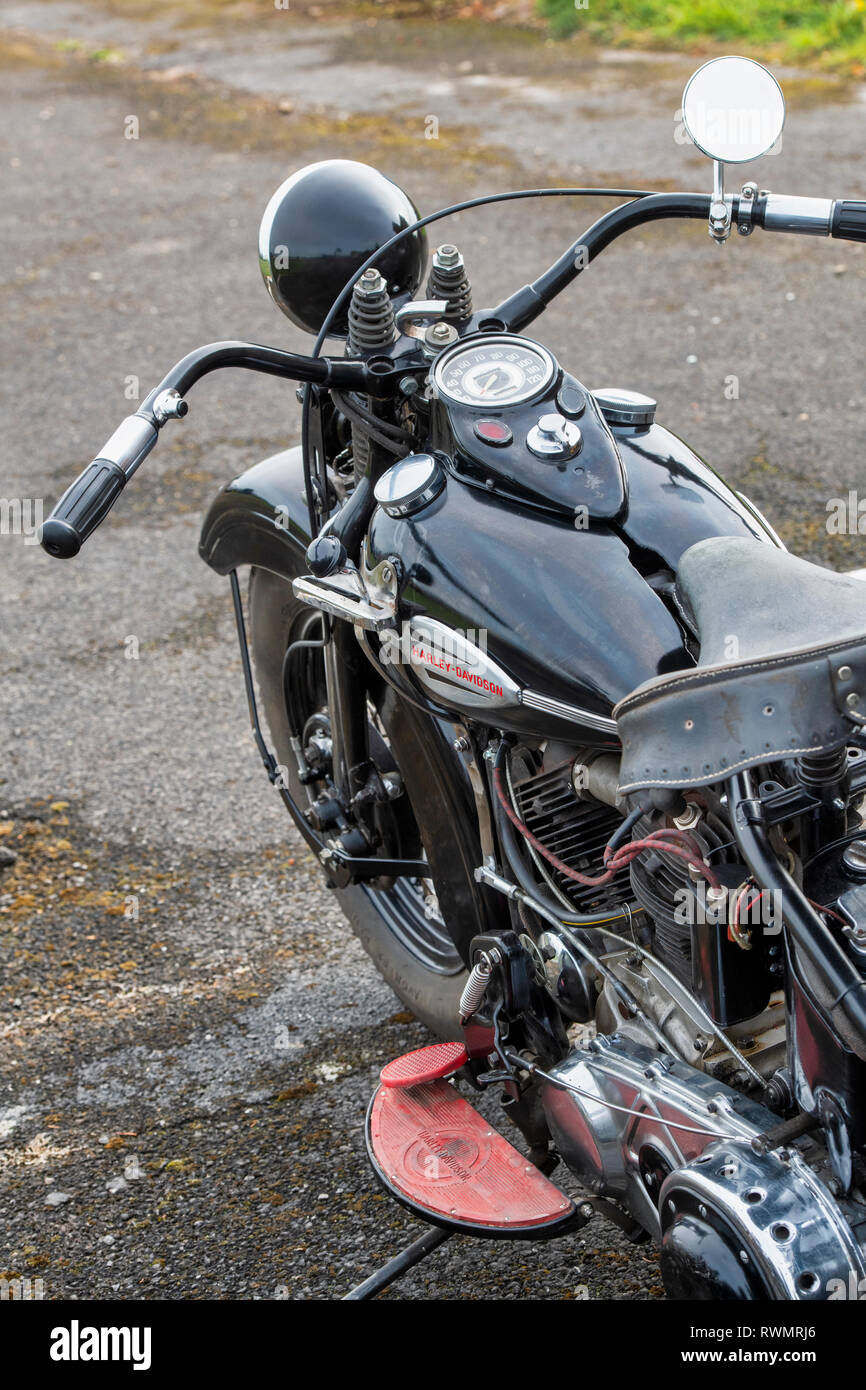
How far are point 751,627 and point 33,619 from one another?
3.80m

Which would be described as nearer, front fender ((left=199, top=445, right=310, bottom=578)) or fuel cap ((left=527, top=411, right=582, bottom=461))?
fuel cap ((left=527, top=411, right=582, bottom=461))

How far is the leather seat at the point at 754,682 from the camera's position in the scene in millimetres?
1728

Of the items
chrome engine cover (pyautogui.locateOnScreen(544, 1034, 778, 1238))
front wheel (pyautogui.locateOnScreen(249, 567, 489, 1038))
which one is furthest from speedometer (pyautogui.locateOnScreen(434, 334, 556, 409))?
chrome engine cover (pyautogui.locateOnScreen(544, 1034, 778, 1238))

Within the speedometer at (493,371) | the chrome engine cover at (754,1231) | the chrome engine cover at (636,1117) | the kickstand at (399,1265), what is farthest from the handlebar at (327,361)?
the kickstand at (399,1265)

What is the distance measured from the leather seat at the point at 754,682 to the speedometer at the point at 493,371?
0.48 metres

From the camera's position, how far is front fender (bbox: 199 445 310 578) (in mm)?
3037

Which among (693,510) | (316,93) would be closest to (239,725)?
(693,510)

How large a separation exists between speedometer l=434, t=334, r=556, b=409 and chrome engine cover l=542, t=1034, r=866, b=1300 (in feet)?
3.41

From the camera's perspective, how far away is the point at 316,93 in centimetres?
1077

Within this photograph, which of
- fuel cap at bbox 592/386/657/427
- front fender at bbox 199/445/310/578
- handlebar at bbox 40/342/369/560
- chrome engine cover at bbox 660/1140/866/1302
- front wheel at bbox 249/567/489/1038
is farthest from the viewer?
front fender at bbox 199/445/310/578

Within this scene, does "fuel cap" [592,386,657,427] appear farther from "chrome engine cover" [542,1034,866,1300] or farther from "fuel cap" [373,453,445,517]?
"chrome engine cover" [542,1034,866,1300]

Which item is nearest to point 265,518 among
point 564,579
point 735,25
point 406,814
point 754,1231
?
point 406,814

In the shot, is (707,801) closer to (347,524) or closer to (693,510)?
(693,510)

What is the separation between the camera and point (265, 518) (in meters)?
3.11
